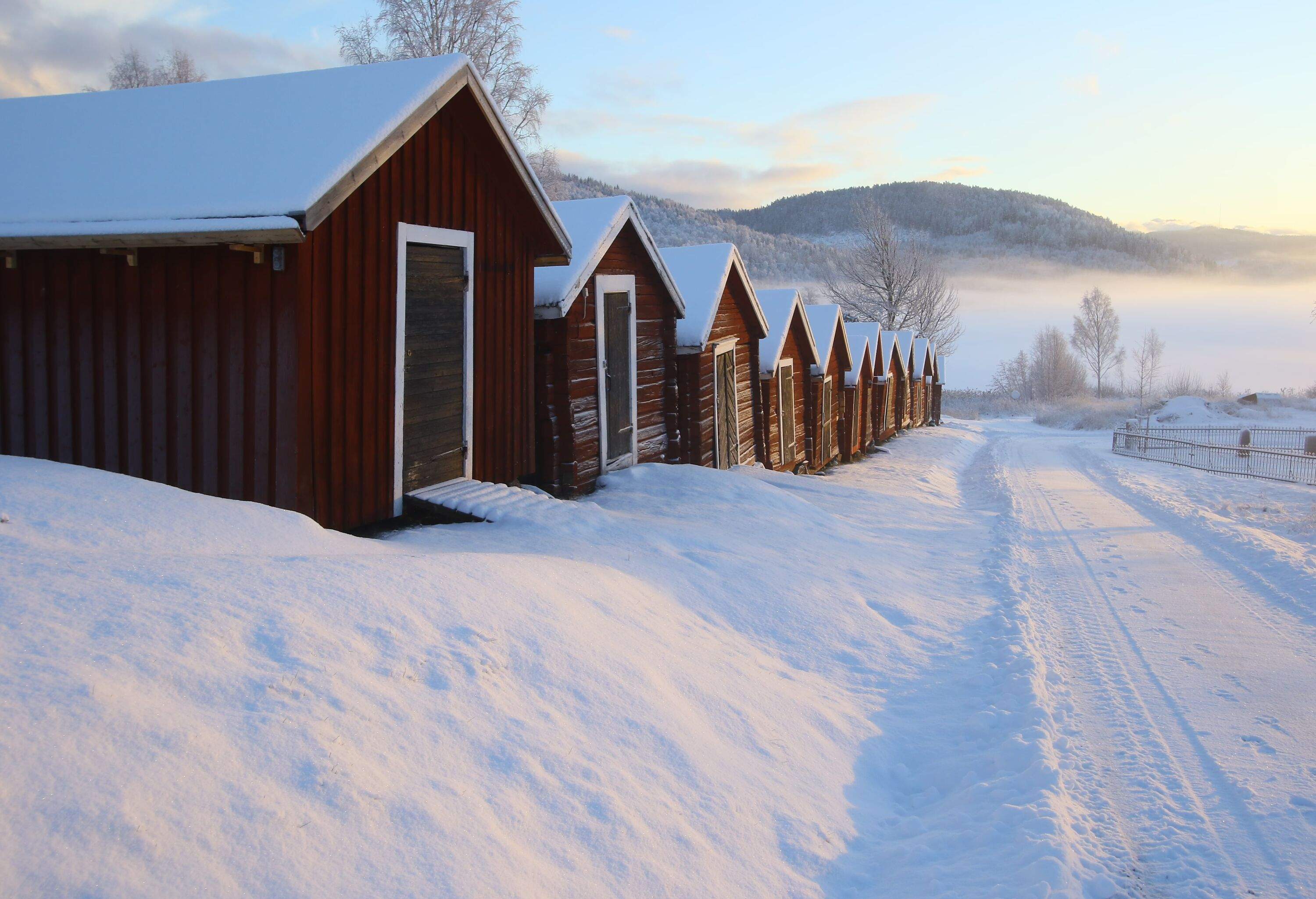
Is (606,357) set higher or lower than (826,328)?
lower

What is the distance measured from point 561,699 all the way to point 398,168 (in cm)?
518

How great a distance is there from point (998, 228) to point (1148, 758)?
209123 millimetres

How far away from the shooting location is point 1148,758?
5.18m

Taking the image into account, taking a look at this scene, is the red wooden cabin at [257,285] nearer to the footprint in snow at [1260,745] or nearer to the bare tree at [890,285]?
the footprint in snow at [1260,745]

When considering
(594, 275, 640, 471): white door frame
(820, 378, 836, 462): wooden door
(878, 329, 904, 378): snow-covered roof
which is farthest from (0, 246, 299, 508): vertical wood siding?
(878, 329, 904, 378): snow-covered roof

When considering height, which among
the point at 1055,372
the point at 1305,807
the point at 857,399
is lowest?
the point at 1305,807

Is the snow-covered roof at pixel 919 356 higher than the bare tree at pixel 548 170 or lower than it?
lower

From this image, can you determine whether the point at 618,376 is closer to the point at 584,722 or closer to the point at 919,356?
the point at 584,722

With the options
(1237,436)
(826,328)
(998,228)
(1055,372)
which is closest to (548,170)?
(826,328)

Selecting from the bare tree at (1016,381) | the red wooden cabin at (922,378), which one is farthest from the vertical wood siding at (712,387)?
the bare tree at (1016,381)

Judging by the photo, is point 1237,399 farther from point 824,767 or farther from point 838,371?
point 824,767

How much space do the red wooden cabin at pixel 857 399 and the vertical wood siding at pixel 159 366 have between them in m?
20.3

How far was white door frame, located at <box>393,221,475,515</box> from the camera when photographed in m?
7.66

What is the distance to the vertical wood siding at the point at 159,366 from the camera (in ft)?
21.5
